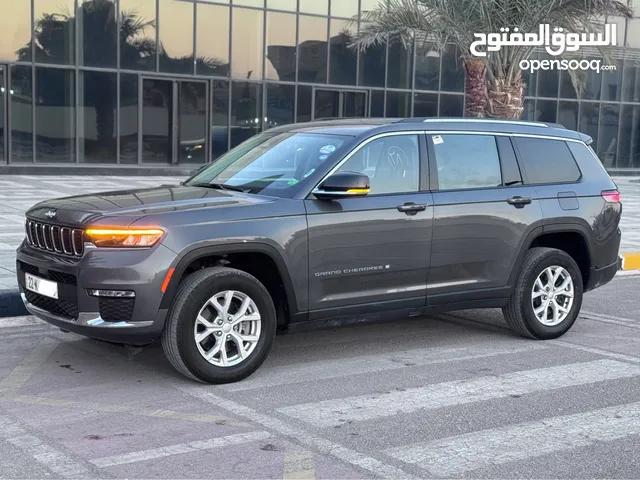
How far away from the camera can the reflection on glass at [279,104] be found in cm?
2731

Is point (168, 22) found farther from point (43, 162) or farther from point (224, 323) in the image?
point (224, 323)

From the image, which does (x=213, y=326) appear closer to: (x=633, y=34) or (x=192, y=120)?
(x=192, y=120)

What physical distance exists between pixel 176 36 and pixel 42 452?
22028 millimetres

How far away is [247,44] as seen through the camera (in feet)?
87.5

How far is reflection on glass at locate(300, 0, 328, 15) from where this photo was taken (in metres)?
27.3

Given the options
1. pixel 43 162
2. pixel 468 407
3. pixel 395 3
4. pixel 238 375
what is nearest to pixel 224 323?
pixel 238 375

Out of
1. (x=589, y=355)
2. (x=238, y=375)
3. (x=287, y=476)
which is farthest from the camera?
(x=589, y=355)

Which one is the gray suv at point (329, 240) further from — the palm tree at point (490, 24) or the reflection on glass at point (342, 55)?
the reflection on glass at point (342, 55)

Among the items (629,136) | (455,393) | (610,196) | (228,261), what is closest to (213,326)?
(228,261)

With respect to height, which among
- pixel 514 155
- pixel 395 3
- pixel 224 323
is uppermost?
pixel 395 3

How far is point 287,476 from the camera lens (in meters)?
4.46

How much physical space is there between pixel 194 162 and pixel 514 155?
19.6 m

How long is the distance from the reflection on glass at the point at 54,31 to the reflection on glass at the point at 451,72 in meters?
12.4

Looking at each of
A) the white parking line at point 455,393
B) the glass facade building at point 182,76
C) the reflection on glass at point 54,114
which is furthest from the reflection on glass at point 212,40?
the white parking line at point 455,393
